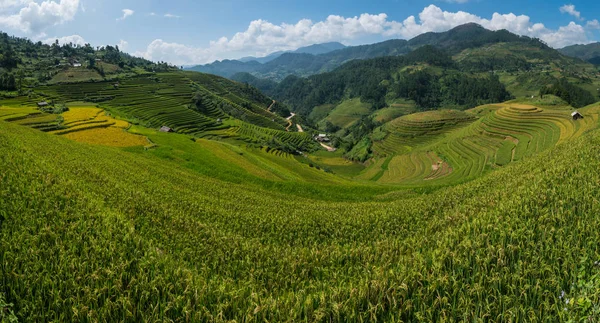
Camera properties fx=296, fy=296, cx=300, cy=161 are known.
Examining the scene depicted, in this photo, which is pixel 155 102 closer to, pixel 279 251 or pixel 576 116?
pixel 279 251

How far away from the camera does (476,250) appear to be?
26.1 feet

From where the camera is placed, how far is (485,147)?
194ft

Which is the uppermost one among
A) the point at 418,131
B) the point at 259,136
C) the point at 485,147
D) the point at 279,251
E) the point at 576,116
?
the point at 576,116

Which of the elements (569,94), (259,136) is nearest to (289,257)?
(259,136)

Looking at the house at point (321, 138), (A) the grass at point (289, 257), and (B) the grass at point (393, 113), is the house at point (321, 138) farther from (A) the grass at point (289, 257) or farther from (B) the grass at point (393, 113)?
(A) the grass at point (289, 257)

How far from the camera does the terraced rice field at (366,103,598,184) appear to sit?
47156 millimetres

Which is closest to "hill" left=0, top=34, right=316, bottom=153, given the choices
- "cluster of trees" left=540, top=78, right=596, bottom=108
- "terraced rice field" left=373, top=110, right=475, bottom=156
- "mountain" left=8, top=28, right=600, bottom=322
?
"terraced rice field" left=373, top=110, right=475, bottom=156

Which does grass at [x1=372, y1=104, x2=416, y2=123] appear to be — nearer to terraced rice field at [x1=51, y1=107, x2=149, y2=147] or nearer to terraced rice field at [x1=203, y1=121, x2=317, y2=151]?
terraced rice field at [x1=203, y1=121, x2=317, y2=151]

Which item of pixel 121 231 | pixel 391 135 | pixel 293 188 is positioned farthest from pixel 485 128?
pixel 121 231

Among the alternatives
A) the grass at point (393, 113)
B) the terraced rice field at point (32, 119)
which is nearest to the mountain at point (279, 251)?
the terraced rice field at point (32, 119)

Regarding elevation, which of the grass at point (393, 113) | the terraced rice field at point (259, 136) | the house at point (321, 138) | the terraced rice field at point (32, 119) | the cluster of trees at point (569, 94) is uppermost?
the cluster of trees at point (569, 94)

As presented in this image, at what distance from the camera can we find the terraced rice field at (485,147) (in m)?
47.2

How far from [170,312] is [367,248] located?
648 cm

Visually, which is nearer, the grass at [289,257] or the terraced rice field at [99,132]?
the grass at [289,257]
